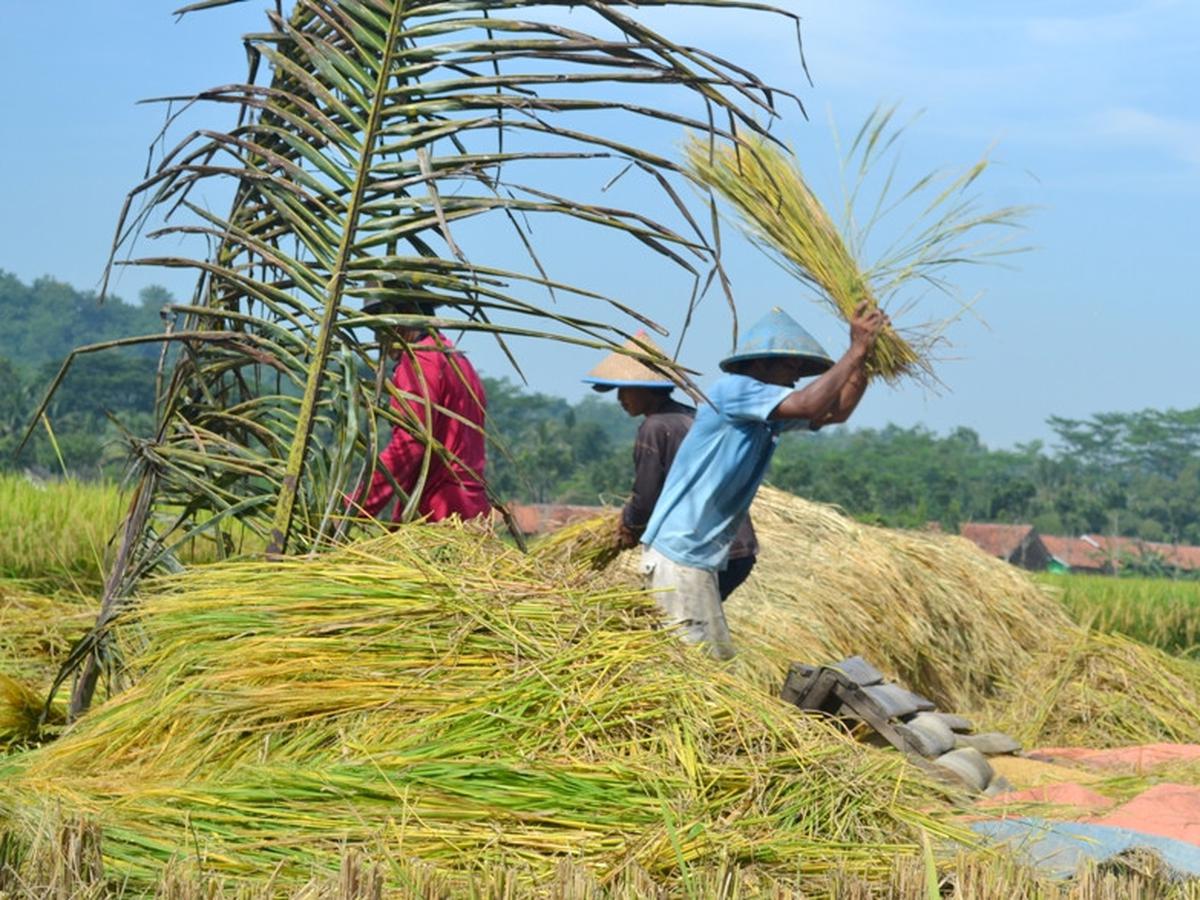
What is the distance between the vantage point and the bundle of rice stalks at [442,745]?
2908 millimetres

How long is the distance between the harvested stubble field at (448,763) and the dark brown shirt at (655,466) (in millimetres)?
2053

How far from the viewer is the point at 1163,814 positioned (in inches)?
172

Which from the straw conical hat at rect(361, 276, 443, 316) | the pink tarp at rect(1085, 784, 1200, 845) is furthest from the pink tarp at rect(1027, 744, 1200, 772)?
the straw conical hat at rect(361, 276, 443, 316)

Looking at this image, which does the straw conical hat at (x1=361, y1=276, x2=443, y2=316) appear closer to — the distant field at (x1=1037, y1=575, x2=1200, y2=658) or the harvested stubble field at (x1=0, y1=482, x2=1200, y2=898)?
the harvested stubble field at (x1=0, y1=482, x2=1200, y2=898)

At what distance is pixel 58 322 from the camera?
125125 mm

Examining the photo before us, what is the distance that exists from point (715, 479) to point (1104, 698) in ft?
12.4

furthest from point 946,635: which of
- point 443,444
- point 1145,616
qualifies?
point 443,444

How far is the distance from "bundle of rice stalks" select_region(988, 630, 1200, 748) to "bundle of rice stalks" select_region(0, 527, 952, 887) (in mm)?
4675

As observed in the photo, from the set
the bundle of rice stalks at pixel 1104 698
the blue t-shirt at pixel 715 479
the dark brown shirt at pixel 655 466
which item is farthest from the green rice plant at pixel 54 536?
the bundle of rice stalks at pixel 1104 698

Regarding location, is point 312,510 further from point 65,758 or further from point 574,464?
point 574,464

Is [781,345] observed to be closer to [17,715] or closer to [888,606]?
[17,715]

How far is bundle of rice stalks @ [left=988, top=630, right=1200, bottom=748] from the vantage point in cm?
786

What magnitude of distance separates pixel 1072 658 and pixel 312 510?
17.8 ft

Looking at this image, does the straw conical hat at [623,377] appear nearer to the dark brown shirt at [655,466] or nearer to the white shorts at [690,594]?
the dark brown shirt at [655,466]
